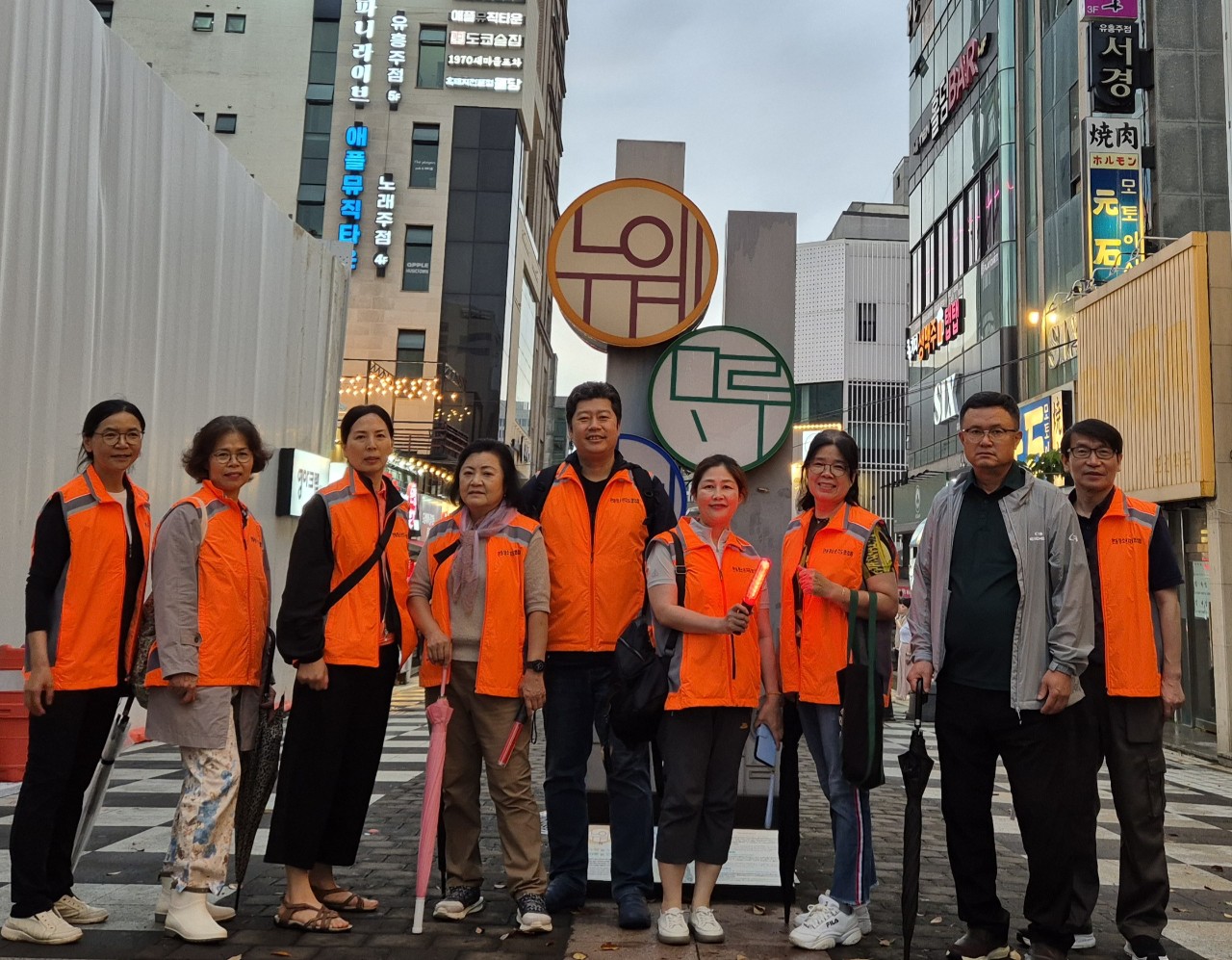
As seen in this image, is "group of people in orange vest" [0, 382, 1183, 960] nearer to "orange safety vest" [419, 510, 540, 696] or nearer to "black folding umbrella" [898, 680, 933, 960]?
"orange safety vest" [419, 510, 540, 696]

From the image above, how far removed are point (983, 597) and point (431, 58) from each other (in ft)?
123

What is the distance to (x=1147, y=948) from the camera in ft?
12.8

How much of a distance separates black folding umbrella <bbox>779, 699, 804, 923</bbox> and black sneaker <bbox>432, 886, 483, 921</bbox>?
123 cm

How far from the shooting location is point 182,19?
119 ft

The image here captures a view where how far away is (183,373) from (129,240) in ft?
4.89

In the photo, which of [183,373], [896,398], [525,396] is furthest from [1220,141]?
[896,398]

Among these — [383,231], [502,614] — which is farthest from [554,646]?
[383,231]

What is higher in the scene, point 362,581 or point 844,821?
point 362,581

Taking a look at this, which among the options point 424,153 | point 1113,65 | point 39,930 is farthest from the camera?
point 424,153

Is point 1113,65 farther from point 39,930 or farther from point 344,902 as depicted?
point 39,930

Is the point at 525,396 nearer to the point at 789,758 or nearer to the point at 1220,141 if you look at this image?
the point at 1220,141

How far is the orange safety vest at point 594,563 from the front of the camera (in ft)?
14.3

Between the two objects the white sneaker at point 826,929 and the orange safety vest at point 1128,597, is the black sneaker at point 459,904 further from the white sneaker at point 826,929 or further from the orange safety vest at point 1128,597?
the orange safety vest at point 1128,597

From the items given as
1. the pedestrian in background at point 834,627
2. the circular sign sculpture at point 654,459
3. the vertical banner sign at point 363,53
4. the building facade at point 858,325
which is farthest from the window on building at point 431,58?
the pedestrian in background at point 834,627
